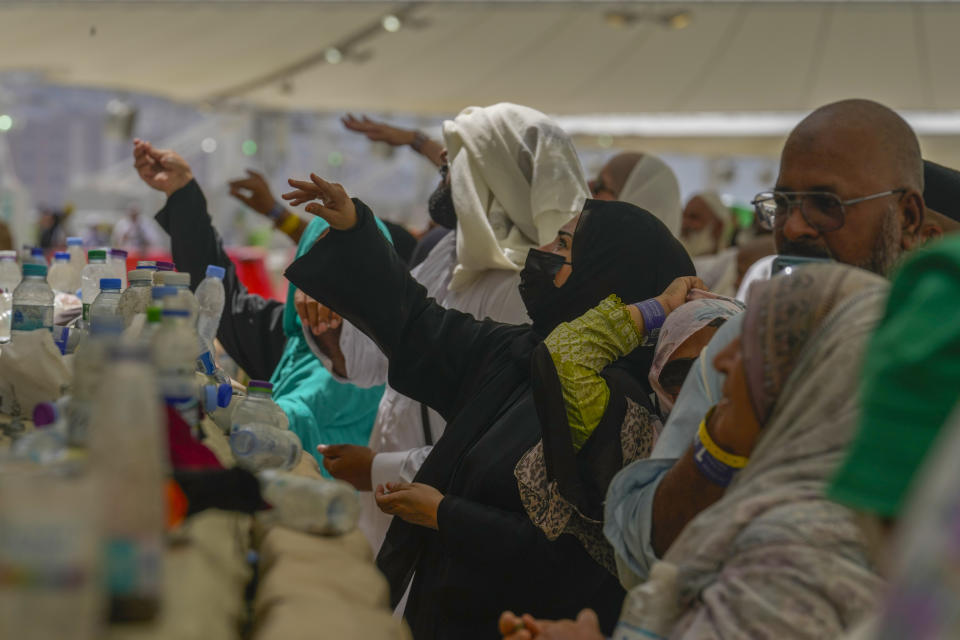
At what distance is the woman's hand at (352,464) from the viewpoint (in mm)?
2623

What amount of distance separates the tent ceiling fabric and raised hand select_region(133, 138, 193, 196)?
218 inches

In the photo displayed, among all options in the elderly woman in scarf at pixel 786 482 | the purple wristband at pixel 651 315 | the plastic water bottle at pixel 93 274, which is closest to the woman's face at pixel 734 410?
the elderly woman in scarf at pixel 786 482

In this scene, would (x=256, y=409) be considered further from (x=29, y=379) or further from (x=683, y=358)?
(x=683, y=358)

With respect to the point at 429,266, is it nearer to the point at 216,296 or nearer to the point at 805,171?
the point at 216,296

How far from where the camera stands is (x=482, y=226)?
2754mm

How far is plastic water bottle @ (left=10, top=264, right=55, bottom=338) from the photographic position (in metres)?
1.95

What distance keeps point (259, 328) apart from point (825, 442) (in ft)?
8.10

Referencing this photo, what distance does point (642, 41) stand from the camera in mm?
10008

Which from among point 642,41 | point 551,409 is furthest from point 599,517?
point 642,41

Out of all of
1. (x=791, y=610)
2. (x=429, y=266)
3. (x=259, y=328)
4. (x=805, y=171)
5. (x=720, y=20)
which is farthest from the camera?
(x=720, y=20)

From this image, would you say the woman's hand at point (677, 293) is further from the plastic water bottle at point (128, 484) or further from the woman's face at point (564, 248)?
the plastic water bottle at point (128, 484)

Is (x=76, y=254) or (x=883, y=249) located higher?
(x=883, y=249)

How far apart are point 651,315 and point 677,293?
90mm

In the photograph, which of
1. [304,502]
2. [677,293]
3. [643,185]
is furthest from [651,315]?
[643,185]
